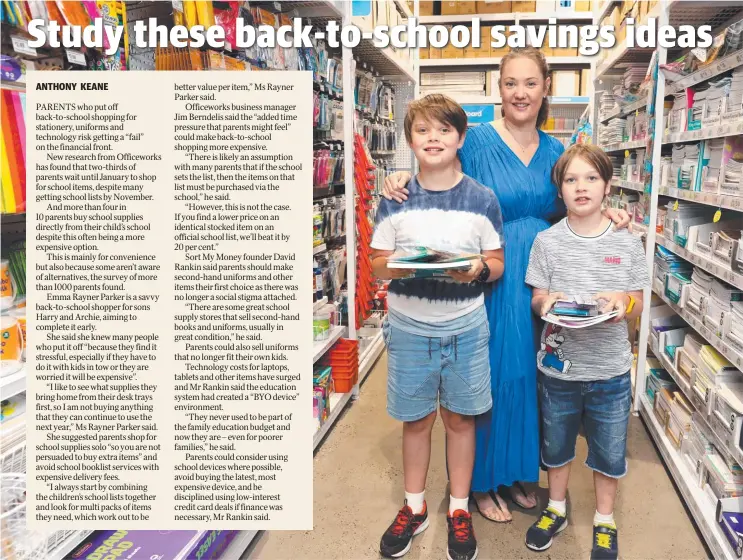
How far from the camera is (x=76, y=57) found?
5.30 feet

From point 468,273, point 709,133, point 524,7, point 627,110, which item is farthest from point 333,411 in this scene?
point 524,7

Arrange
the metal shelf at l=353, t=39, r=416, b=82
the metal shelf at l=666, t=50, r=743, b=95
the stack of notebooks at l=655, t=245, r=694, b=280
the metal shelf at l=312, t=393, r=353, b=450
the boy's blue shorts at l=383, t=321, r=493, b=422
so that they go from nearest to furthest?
the boy's blue shorts at l=383, t=321, r=493, b=422 → the metal shelf at l=666, t=50, r=743, b=95 → the metal shelf at l=312, t=393, r=353, b=450 → the stack of notebooks at l=655, t=245, r=694, b=280 → the metal shelf at l=353, t=39, r=416, b=82

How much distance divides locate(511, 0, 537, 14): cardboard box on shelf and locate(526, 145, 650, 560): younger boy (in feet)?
15.9

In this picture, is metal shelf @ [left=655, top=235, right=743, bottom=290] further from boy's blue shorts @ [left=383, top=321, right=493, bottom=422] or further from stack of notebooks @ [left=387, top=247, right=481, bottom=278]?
stack of notebooks @ [left=387, top=247, right=481, bottom=278]

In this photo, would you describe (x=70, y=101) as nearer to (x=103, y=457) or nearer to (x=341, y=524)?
(x=103, y=457)

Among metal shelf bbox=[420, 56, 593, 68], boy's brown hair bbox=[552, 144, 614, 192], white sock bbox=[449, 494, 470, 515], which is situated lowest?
white sock bbox=[449, 494, 470, 515]

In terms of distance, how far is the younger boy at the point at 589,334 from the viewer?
73.2 inches

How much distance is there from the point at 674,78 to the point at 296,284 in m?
2.73

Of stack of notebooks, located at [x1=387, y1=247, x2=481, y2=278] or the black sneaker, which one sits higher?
stack of notebooks, located at [x1=387, y1=247, x2=481, y2=278]

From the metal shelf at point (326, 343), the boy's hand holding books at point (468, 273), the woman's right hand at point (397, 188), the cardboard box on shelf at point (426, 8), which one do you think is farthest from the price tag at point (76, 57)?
the cardboard box on shelf at point (426, 8)

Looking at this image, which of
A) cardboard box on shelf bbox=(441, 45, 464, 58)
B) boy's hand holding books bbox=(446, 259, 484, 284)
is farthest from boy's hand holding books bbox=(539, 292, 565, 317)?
cardboard box on shelf bbox=(441, 45, 464, 58)

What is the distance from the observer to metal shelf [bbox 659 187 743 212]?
2.07m

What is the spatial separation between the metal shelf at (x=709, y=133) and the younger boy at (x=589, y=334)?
0.59 meters

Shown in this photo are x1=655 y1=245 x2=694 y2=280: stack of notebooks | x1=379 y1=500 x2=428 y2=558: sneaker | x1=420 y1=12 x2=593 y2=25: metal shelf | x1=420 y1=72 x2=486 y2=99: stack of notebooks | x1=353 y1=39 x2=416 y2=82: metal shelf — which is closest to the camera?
x1=379 y1=500 x2=428 y2=558: sneaker
